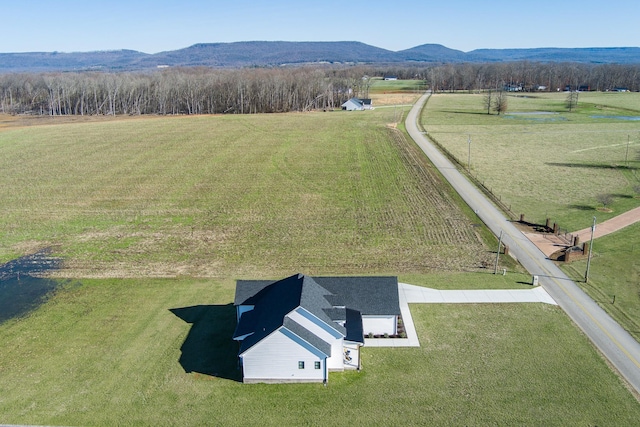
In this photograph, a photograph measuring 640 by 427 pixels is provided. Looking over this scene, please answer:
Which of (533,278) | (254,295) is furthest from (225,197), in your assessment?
(533,278)

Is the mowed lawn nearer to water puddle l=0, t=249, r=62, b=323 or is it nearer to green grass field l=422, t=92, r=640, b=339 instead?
water puddle l=0, t=249, r=62, b=323

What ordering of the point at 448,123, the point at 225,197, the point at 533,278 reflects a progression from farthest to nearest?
the point at 448,123 → the point at 225,197 → the point at 533,278

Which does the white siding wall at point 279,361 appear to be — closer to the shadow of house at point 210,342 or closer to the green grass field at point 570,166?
the shadow of house at point 210,342

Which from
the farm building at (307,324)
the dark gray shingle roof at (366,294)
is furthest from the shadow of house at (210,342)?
the dark gray shingle roof at (366,294)

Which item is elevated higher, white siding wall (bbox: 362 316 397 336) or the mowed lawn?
white siding wall (bbox: 362 316 397 336)

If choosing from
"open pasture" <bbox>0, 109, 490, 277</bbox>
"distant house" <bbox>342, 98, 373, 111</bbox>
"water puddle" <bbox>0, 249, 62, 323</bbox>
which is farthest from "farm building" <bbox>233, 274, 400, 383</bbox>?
"distant house" <bbox>342, 98, 373, 111</bbox>

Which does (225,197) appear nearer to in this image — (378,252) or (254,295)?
(378,252)

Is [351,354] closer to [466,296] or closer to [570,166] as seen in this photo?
[466,296]

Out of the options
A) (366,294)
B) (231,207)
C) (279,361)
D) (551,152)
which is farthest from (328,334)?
(551,152)
